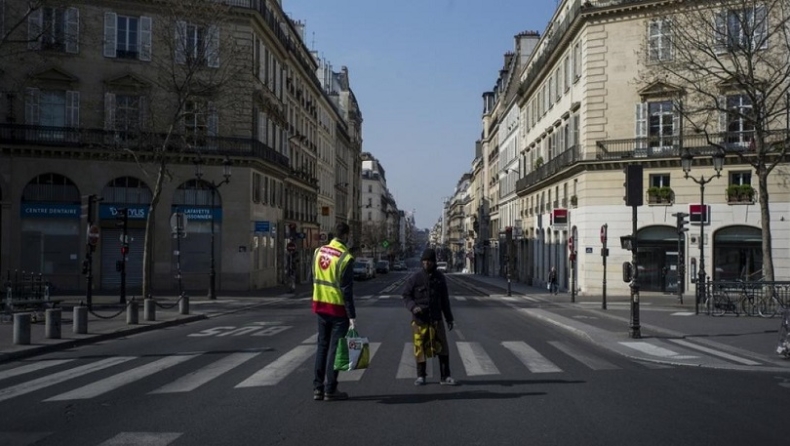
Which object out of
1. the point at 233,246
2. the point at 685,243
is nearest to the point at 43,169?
the point at 233,246

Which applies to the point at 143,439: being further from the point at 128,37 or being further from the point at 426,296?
the point at 128,37

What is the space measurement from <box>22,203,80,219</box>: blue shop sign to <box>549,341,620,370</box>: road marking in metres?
30.2

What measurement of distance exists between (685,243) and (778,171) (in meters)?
5.63

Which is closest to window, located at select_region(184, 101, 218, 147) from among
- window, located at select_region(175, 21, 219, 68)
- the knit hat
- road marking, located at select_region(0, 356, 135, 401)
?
window, located at select_region(175, 21, 219, 68)

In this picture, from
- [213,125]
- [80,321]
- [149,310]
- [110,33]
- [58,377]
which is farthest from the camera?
[213,125]

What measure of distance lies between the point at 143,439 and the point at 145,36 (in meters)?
37.0

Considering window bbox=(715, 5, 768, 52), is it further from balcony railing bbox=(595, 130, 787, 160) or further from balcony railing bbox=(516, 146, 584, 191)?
balcony railing bbox=(516, 146, 584, 191)

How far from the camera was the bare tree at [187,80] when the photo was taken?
101 feet

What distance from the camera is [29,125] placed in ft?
130

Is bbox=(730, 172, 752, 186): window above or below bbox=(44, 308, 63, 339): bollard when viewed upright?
above

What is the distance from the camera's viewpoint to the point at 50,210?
39938 mm

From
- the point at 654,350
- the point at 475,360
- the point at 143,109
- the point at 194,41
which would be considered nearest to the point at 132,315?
the point at 475,360

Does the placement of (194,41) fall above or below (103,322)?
above

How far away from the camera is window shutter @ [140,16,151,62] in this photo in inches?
1615
